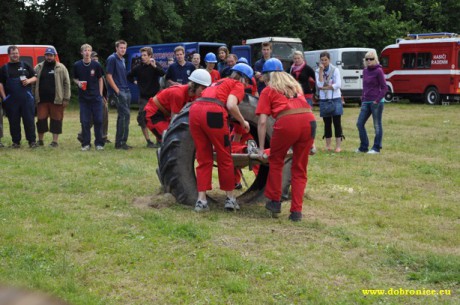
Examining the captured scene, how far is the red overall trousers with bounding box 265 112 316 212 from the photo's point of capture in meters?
6.68

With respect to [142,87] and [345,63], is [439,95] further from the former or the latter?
[142,87]

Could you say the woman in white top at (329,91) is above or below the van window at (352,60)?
below

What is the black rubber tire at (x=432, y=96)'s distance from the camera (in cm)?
2637

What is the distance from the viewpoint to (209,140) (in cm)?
703

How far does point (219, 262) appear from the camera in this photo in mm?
5207

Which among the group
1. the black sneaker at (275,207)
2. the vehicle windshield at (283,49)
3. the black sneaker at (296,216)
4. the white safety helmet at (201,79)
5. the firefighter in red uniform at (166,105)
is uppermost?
the vehicle windshield at (283,49)

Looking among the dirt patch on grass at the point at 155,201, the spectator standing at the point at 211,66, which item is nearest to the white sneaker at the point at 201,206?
the dirt patch on grass at the point at 155,201

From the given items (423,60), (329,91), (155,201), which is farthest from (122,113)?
(423,60)

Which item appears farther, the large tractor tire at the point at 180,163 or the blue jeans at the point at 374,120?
the blue jeans at the point at 374,120

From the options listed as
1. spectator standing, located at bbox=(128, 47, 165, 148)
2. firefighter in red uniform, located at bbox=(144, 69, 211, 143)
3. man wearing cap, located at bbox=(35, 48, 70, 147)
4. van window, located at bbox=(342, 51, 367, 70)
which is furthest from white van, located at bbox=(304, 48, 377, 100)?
firefighter in red uniform, located at bbox=(144, 69, 211, 143)

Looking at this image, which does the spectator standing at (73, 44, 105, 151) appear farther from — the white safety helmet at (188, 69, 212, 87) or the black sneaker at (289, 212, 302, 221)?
the black sneaker at (289, 212, 302, 221)

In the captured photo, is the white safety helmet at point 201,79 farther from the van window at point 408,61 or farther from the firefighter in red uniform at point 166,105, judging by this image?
the van window at point 408,61

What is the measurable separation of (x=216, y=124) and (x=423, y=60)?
21906 mm

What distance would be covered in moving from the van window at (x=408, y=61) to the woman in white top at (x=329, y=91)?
16.3m
